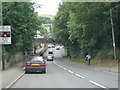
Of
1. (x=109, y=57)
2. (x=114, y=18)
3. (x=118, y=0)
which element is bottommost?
(x=109, y=57)

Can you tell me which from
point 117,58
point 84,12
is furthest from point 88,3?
point 117,58

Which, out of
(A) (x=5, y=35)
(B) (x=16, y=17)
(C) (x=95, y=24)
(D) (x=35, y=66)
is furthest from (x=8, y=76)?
(C) (x=95, y=24)

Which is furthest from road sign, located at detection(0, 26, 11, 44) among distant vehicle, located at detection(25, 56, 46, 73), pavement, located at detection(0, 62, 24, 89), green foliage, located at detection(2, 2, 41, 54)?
green foliage, located at detection(2, 2, 41, 54)

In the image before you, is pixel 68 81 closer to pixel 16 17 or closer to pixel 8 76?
pixel 8 76

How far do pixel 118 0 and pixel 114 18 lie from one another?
2.58m

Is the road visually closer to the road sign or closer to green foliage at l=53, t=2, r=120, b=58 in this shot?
the road sign

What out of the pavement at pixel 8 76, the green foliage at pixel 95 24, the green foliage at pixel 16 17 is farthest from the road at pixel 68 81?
the green foliage at pixel 95 24

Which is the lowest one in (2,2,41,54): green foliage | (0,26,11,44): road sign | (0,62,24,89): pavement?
(0,62,24,89): pavement

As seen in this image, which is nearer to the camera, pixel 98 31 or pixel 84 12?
pixel 84 12

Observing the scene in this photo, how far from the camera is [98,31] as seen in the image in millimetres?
32469

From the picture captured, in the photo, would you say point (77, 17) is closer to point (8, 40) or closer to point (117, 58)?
point (117, 58)

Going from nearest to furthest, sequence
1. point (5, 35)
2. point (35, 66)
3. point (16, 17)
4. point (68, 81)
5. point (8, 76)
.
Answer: point (68, 81), point (5, 35), point (8, 76), point (35, 66), point (16, 17)

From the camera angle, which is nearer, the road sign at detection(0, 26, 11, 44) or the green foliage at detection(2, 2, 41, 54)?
the road sign at detection(0, 26, 11, 44)

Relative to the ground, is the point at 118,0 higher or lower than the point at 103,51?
higher
